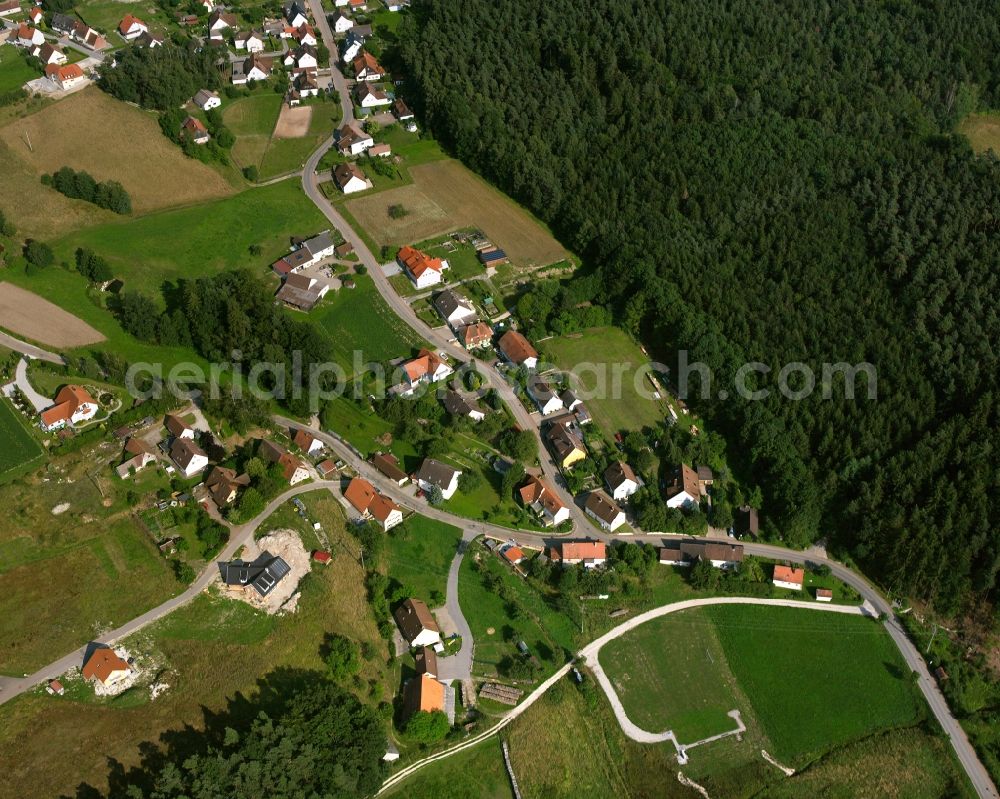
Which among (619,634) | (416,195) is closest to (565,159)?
(416,195)

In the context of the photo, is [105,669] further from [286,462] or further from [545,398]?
[545,398]

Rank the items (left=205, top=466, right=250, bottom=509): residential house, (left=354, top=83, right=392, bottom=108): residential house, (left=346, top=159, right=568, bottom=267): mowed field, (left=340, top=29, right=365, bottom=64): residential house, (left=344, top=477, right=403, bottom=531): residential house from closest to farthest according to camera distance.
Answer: (left=344, top=477, right=403, bottom=531): residential house
(left=205, top=466, right=250, bottom=509): residential house
(left=346, top=159, right=568, bottom=267): mowed field
(left=354, top=83, right=392, bottom=108): residential house
(left=340, top=29, right=365, bottom=64): residential house

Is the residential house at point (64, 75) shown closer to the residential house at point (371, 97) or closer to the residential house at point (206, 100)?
the residential house at point (206, 100)

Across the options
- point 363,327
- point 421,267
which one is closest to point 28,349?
point 363,327


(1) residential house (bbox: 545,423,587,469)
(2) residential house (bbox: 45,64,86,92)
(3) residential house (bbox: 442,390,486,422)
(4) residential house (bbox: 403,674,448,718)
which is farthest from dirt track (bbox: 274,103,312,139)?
(4) residential house (bbox: 403,674,448,718)

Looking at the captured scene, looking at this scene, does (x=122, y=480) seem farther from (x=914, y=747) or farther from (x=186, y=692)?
(x=914, y=747)

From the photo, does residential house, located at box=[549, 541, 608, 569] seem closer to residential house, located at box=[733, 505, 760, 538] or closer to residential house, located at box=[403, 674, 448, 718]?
residential house, located at box=[733, 505, 760, 538]
